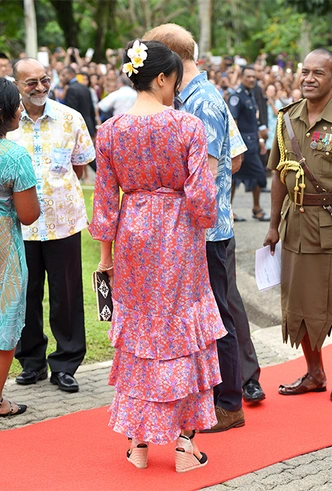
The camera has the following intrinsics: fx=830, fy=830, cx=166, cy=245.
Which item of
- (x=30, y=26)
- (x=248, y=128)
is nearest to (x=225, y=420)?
(x=248, y=128)

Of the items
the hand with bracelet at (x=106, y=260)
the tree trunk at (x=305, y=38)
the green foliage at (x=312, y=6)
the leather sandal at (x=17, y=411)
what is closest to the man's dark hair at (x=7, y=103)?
the hand with bracelet at (x=106, y=260)

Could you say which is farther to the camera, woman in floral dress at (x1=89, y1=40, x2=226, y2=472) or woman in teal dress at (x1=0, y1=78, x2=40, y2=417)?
woman in teal dress at (x1=0, y1=78, x2=40, y2=417)

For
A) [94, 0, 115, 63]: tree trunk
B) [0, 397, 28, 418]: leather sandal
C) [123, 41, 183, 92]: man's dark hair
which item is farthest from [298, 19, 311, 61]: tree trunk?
[123, 41, 183, 92]: man's dark hair

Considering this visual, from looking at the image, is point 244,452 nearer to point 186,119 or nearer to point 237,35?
point 186,119

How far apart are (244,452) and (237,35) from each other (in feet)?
159

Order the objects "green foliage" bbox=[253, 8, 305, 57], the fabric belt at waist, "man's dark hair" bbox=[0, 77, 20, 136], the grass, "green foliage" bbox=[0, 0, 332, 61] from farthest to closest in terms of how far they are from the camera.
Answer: "green foliage" bbox=[253, 8, 305, 57]
"green foliage" bbox=[0, 0, 332, 61]
the grass
"man's dark hair" bbox=[0, 77, 20, 136]
the fabric belt at waist

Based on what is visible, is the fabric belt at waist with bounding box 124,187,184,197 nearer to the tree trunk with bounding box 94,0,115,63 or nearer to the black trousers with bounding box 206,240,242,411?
the black trousers with bounding box 206,240,242,411

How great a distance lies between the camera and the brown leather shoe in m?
4.71

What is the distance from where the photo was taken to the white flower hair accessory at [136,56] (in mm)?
3795

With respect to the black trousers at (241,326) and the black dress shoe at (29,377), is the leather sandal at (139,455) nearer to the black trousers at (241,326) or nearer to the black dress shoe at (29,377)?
the black trousers at (241,326)

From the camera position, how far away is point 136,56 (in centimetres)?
380

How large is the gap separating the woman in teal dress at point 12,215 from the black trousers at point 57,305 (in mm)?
672

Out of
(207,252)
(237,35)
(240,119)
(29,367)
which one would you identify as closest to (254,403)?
(207,252)

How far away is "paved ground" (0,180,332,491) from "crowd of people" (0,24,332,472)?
128 millimetres
